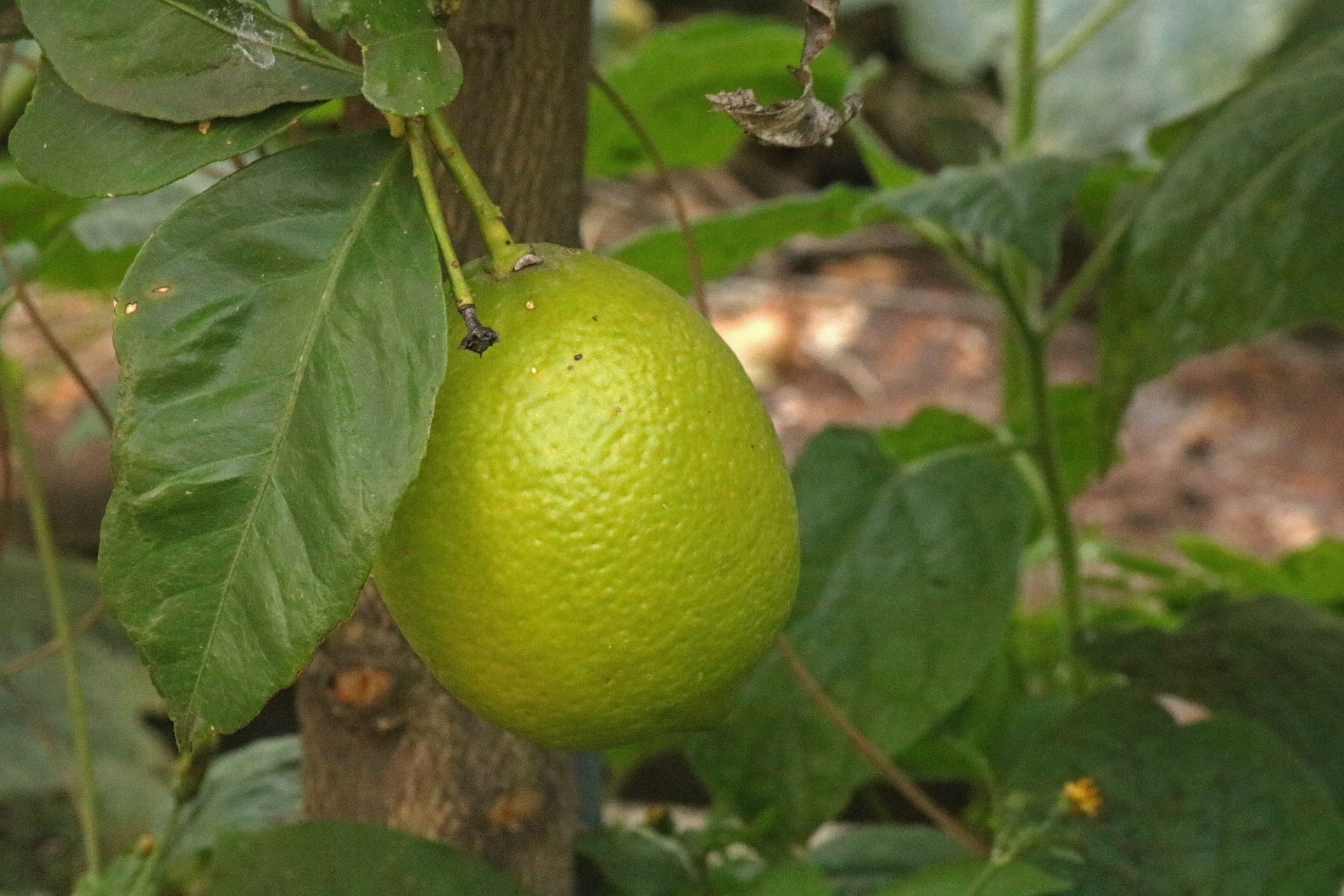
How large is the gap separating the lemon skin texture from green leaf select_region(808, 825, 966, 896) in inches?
20.1

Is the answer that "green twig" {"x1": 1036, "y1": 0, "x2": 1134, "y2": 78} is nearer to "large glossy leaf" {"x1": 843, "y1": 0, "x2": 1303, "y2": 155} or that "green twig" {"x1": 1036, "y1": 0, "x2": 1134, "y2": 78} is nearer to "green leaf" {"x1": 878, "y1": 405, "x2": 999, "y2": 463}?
"large glossy leaf" {"x1": 843, "y1": 0, "x2": 1303, "y2": 155}

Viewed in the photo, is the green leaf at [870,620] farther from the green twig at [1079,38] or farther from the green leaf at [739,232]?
the green twig at [1079,38]

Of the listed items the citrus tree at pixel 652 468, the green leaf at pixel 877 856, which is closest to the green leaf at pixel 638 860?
the citrus tree at pixel 652 468

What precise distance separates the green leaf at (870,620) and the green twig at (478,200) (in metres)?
0.44

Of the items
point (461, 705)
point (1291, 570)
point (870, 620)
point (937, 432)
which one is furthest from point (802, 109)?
point (1291, 570)

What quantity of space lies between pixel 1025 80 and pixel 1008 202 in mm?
446

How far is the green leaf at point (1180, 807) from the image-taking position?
839 mm

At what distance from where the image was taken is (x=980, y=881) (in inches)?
29.1

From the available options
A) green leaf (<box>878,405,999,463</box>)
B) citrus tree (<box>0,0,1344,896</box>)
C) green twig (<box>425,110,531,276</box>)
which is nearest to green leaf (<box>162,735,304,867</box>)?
citrus tree (<box>0,0,1344,896</box>)

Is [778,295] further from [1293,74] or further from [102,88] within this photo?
[102,88]

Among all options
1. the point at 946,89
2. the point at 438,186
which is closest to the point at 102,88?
the point at 438,186

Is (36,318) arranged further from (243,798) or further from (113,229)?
(243,798)

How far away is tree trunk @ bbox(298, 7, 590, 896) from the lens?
2.44 feet

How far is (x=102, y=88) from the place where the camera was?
0.48 m
